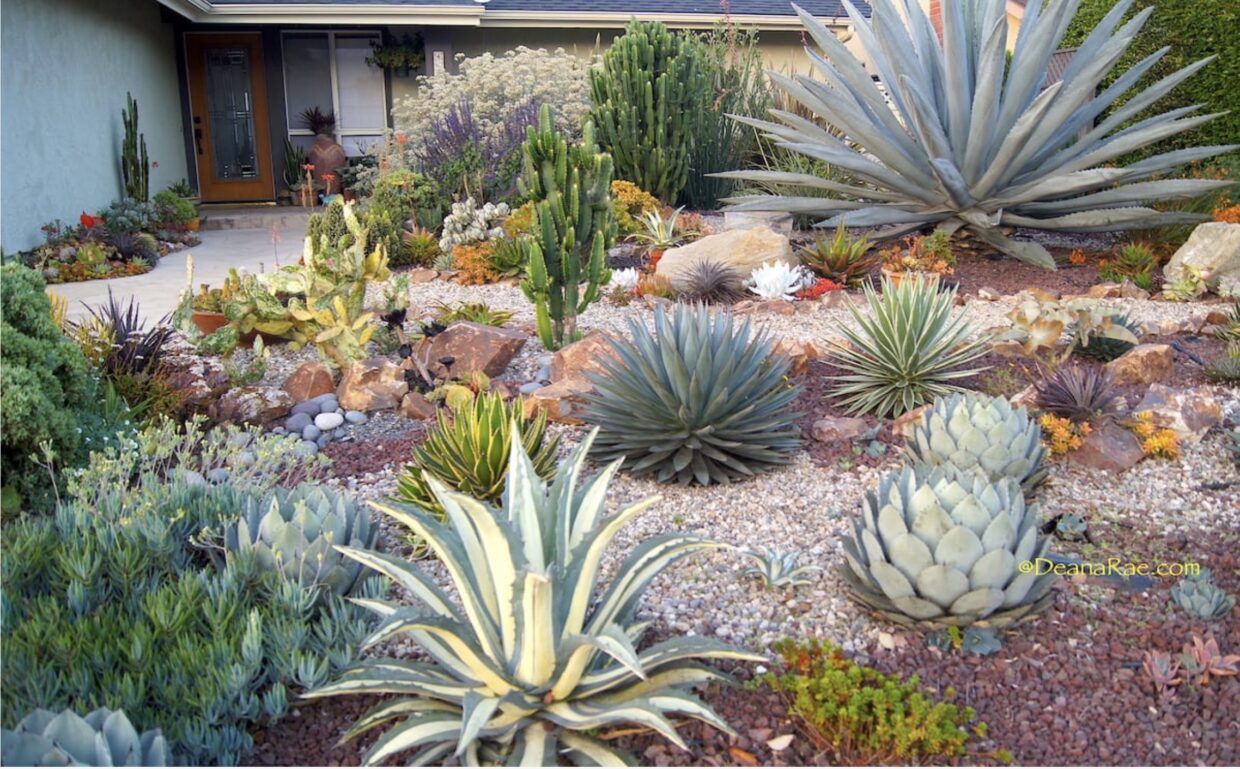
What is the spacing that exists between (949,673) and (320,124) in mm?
15204

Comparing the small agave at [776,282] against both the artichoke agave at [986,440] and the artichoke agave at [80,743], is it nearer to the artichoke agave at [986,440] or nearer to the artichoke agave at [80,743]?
the artichoke agave at [986,440]

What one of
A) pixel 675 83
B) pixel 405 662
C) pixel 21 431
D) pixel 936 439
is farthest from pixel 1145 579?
pixel 675 83

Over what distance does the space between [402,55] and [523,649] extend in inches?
592

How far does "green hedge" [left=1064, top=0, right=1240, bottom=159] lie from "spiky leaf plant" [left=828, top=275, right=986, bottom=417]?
6080 mm

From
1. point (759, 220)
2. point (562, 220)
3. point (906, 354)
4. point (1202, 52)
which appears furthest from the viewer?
point (759, 220)

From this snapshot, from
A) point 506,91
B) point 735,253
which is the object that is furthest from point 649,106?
point 735,253

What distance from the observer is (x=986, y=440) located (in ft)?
12.5

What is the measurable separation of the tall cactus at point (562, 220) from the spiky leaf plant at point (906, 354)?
1.71 m

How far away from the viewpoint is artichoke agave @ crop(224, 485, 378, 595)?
310 cm

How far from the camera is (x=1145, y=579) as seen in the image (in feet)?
11.0

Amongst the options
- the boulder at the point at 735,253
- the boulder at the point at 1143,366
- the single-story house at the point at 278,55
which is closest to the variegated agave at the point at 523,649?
the boulder at the point at 1143,366

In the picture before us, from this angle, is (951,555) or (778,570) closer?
(951,555)

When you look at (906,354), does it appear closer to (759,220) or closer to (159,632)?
(159,632)

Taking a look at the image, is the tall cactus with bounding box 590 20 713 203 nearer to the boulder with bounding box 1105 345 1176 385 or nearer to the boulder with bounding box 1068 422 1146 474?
the boulder with bounding box 1105 345 1176 385
